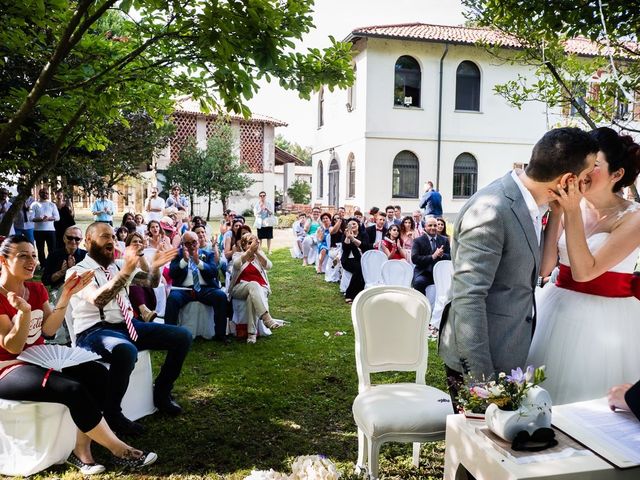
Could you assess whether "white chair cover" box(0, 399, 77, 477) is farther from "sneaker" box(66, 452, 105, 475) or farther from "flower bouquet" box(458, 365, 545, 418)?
"flower bouquet" box(458, 365, 545, 418)

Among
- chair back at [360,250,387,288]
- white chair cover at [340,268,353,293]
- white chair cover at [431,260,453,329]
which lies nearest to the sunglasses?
white chair cover at [431,260,453,329]

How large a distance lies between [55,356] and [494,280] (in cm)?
306

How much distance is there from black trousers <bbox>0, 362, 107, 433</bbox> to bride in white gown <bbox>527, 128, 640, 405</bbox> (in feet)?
9.50

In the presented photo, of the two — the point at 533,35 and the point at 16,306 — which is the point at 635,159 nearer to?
the point at 533,35

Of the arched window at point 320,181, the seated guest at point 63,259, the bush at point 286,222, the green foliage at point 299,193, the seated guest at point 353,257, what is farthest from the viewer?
the green foliage at point 299,193

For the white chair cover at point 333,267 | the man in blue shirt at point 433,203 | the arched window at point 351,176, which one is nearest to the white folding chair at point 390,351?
the white chair cover at point 333,267

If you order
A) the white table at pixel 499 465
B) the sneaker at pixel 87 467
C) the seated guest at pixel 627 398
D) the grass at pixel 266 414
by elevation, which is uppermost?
the seated guest at pixel 627 398

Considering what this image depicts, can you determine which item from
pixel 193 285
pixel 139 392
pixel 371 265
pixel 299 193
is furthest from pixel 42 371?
pixel 299 193

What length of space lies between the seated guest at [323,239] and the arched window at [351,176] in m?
9.38

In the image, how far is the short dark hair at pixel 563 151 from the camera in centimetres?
208

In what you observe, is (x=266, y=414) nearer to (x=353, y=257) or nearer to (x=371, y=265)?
(x=371, y=265)

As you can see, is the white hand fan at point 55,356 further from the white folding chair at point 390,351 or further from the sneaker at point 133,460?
A: the white folding chair at point 390,351

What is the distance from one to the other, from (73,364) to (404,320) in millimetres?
2429

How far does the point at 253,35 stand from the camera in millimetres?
3561
